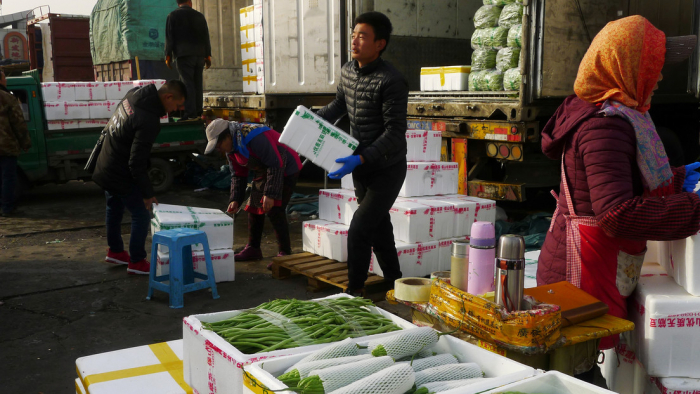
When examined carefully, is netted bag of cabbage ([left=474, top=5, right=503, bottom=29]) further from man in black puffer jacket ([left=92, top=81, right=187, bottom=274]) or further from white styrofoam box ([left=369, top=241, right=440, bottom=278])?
man in black puffer jacket ([left=92, top=81, right=187, bottom=274])

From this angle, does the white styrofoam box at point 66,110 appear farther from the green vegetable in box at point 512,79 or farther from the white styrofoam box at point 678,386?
the white styrofoam box at point 678,386

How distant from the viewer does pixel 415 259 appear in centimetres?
548

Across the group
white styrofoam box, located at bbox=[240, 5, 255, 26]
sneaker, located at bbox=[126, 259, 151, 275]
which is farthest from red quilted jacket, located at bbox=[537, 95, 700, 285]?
white styrofoam box, located at bbox=[240, 5, 255, 26]

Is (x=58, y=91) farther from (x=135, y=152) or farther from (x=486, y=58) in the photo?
(x=486, y=58)

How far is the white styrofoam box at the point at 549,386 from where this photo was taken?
1.70 meters

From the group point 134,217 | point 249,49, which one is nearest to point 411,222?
point 134,217

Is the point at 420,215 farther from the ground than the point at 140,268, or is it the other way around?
the point at 420,215

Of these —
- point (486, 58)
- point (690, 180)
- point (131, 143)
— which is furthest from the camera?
point (486, 58)

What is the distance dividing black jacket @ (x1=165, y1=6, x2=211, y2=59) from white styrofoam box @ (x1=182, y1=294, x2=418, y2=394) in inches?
316

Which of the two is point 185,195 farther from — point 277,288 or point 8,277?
point 277,288

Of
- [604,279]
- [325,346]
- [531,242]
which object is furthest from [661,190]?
[531,242]

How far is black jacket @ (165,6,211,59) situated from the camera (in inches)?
373

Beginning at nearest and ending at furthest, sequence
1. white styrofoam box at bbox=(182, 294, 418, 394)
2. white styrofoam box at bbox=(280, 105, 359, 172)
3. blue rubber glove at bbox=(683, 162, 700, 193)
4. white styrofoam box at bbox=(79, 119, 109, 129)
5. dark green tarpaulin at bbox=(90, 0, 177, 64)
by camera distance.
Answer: white styrofoam box at bbox=(182, 294, 418, 394) < blue rubber glove at bbox=(683, 162, 700, 193) < white styrofoam box at bbox=(280, 105, 359, 172) < white styrofoam box at bbox=(79, 119, 109, 129) < dark green tarpaulin at bbox=(90, 0, 177, 64)

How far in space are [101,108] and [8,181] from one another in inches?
71.6
